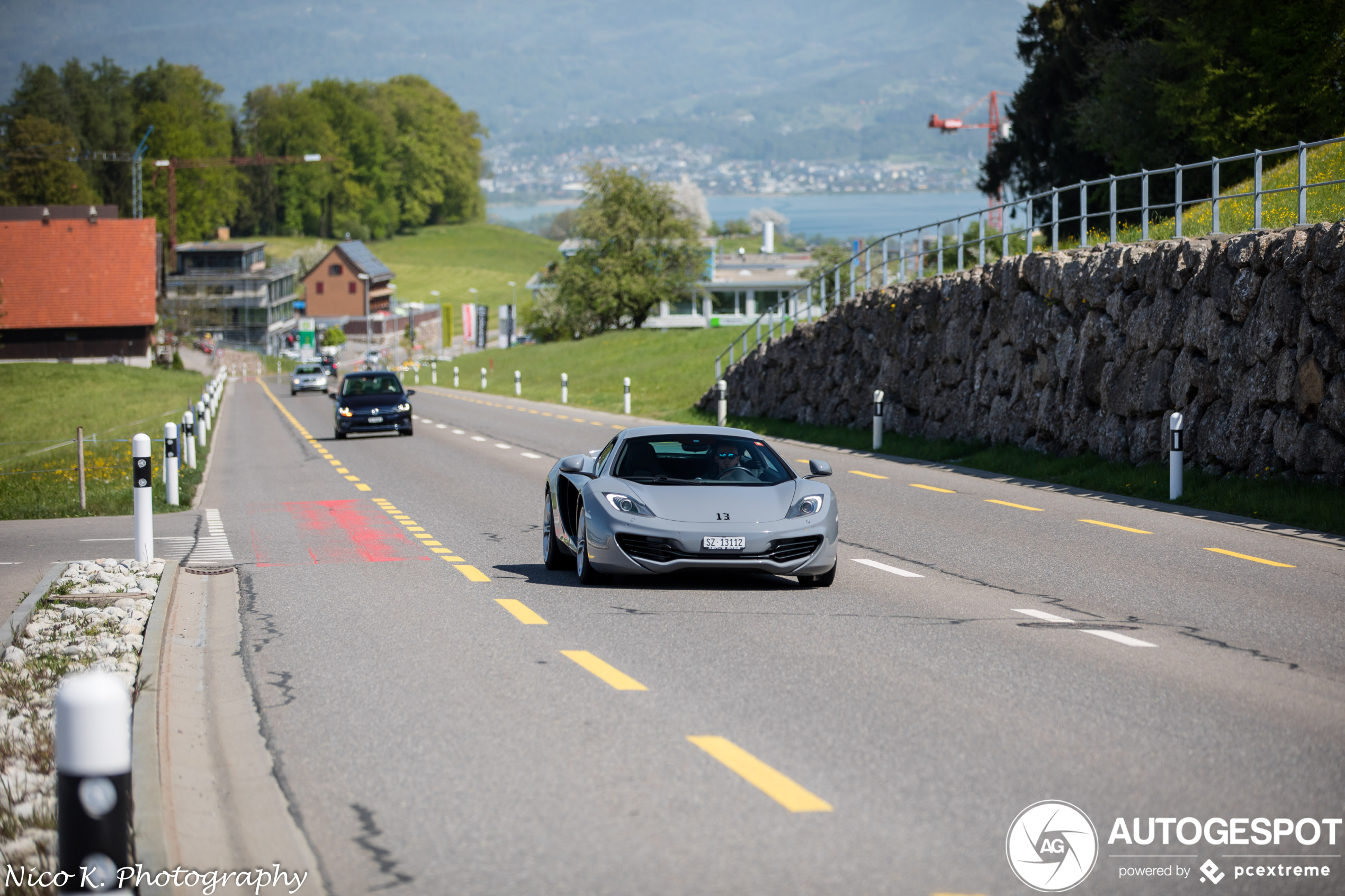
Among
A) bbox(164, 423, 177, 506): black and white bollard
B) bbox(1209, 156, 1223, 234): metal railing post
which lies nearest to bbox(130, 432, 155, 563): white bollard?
bbox(164, 423, 177, 506): black and white bollard

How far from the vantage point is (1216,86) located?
127ft

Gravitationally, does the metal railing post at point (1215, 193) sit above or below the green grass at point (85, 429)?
above

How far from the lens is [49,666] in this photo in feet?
27.7

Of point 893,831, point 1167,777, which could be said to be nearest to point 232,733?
point 893,831

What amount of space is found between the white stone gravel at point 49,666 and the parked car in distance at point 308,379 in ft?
198

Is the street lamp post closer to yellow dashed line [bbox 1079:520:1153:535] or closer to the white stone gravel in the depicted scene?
yellow dashed line [bbox 1079:520:1153:535]

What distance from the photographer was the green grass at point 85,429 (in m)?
20.3

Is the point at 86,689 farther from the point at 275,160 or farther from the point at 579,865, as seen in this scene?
the point at 275,160

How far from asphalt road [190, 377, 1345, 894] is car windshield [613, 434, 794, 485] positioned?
851 millimetres

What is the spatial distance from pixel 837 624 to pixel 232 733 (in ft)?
13.6

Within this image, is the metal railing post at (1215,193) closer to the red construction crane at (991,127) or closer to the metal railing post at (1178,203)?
the metal railing post at (1178,203)

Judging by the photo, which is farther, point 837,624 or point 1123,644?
point 837,624

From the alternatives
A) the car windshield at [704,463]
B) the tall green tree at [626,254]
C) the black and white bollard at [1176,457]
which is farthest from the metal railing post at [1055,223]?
the tall green tree at [626,254]

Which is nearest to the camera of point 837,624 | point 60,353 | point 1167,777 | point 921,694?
point 1167,777
